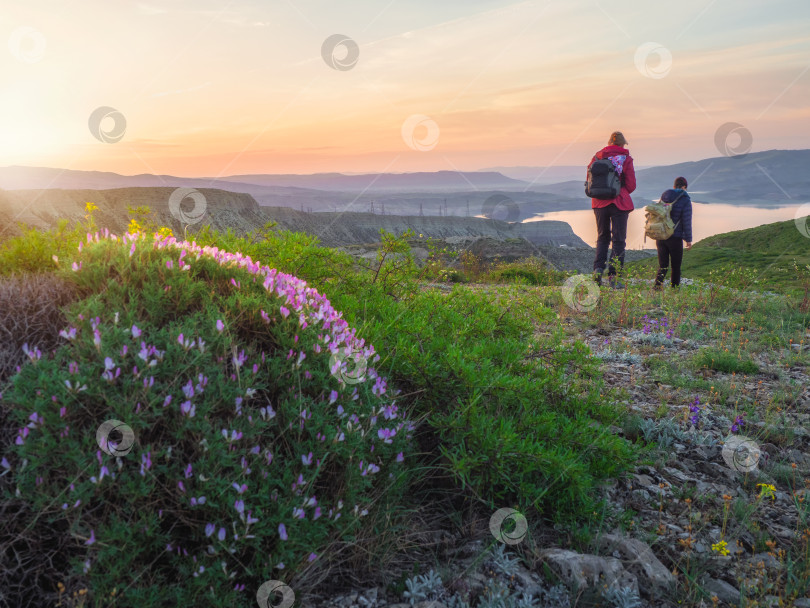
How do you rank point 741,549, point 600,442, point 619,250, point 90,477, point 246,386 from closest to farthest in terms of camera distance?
point 90,477
point 246,386
point 741,549
point 600,442
point 619,250

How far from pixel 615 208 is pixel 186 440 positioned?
1290 centimetres

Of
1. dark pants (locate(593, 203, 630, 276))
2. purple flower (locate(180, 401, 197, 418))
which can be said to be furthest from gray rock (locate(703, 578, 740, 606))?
dark pants (locate(593, 203, 630, 276))

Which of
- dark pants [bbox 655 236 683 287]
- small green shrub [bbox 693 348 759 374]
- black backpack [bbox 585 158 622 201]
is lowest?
small green shrub [bbox 693 348 759 374]

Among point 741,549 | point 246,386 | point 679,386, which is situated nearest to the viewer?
point 246,386

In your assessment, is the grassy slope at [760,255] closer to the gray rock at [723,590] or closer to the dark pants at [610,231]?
the dark pants at [610,231]

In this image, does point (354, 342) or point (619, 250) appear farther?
point (619, 250)

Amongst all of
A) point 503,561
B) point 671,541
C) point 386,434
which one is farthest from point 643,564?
point 386,434

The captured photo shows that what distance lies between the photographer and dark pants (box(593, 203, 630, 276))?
13.2 meters

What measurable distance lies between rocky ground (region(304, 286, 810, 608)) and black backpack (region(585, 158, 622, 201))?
8050 mm

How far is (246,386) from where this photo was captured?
279 cm

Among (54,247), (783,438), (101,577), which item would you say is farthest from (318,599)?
(783,438)

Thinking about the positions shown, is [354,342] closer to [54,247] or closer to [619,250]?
[54,247]

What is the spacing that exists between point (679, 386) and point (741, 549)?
3.37 metres

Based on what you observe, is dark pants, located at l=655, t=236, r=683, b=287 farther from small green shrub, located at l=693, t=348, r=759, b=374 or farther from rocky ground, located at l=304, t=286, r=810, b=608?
rocky ground, located at l=304, t=286, r=810, b=608
